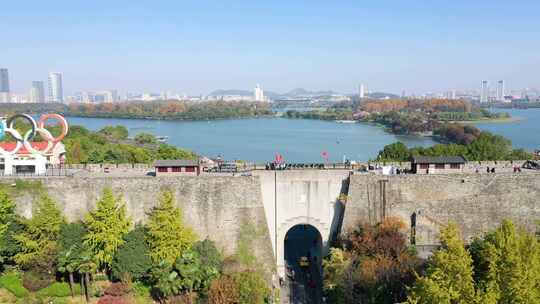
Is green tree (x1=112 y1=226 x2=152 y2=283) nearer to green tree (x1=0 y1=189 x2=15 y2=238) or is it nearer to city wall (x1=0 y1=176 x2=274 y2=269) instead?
city wall (x1=0 y1=176 x2=274 y2=269)

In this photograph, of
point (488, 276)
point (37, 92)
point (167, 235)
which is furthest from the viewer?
point (37, 92)

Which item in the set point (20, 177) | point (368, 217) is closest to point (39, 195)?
point (20, 177)

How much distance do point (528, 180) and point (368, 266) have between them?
6.72m

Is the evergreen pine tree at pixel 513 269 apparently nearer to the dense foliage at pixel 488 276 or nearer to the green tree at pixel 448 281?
the dense foliage at pixel 488 276

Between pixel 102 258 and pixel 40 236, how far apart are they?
1908 millimetres

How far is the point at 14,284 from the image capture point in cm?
1327

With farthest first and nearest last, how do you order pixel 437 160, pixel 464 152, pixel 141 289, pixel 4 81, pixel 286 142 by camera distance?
pixel 4 81, pixel 286 142, pixel 464 152, pixel 437 160, pixel 141 289

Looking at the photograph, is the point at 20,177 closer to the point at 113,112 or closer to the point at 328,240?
the point at 328,240

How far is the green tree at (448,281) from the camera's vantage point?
9391 mm

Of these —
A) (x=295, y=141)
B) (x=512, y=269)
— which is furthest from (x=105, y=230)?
(x=295, y=141)

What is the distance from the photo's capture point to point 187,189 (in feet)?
49.0

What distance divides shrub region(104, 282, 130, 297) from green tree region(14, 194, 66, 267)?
1.87 metres

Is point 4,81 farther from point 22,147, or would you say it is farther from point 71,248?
point 71,248

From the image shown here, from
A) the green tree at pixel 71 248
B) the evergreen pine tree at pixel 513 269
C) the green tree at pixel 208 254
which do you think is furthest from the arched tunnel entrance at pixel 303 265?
the green tree at pixel 71 248
